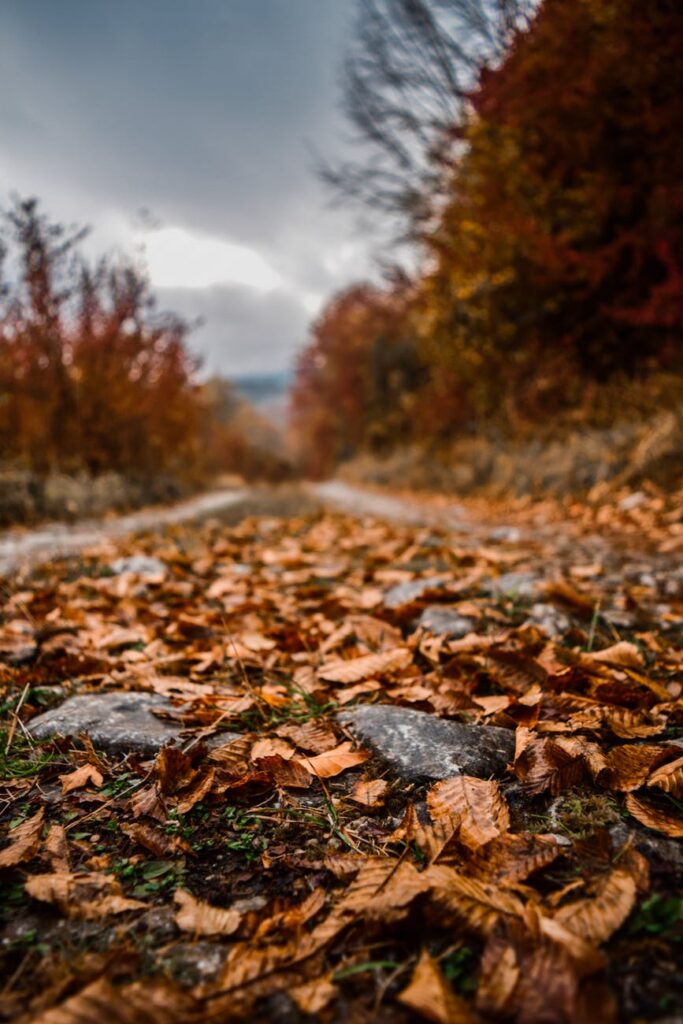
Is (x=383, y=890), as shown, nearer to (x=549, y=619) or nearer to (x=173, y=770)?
(x=173, y=770)

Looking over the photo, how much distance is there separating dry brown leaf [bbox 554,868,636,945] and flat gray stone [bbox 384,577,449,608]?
4.54 ft

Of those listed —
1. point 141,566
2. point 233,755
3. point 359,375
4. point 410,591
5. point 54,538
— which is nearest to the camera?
point 233,755

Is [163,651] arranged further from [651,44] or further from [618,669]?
[651,44]

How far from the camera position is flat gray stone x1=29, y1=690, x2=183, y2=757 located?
119 centimetres

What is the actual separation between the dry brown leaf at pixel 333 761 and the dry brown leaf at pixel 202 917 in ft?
1.09

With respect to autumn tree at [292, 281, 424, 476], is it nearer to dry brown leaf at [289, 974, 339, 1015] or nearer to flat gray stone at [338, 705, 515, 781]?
flat gray stone at [338, 705, 515, 781]

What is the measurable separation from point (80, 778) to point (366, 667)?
2.46 feet

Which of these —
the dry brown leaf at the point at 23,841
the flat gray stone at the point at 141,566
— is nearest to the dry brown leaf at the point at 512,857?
the dry brown leaf at the point at 23,841

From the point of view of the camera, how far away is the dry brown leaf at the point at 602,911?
652mm

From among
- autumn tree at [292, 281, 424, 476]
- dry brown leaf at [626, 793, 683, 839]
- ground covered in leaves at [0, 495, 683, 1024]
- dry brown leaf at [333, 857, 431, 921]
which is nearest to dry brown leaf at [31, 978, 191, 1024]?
ground covered in leaves at [0, 495, 683, 1024]

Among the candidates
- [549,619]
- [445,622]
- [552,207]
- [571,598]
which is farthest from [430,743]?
[552,207]

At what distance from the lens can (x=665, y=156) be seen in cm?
558

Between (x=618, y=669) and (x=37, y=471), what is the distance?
8.45 m

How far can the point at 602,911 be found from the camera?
0.68 metres
